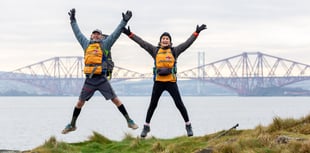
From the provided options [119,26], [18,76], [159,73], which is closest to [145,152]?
[159,73]

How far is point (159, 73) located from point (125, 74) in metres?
129

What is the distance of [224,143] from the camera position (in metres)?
7.93

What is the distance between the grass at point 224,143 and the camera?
769cm

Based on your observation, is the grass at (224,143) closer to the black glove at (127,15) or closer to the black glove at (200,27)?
the black glove at (200,27)

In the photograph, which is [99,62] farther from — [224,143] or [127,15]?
[224,143]

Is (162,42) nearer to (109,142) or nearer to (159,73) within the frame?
(159,73)

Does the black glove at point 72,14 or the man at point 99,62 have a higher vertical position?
the black glove at point 72,14

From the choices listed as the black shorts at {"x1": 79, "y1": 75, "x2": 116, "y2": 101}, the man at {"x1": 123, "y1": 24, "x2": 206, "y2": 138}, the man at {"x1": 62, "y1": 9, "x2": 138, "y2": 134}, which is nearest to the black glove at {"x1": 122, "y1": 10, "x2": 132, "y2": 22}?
the man at {"x1": 62, "y1": 9, "x2": 138, "y2": 134}

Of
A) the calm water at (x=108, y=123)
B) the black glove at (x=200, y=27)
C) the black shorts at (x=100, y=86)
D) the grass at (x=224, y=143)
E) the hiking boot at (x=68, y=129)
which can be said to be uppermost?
the black glove at (x=200, y=27)

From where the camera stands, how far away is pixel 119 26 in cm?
898

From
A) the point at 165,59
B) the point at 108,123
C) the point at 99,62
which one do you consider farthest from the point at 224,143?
the point at 108,123

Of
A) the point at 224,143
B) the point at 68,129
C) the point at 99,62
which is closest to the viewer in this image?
the point at 224,143

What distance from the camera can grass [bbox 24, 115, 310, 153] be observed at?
7.69m

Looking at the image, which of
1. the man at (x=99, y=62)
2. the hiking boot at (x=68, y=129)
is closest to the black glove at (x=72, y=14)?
the man at (x=99, y=62)
